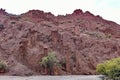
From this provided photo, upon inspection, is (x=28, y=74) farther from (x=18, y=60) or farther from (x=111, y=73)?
(x=111, y=73)

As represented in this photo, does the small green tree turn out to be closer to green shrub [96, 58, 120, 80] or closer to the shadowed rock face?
the shadowed rock face

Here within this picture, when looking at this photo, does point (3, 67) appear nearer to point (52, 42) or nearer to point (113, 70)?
point (52, 42)

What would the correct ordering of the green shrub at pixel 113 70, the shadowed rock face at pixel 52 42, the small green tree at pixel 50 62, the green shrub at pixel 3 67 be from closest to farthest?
1. the green shrub at pixel 113 70
2. the green shrub at pixel 3 67
3. the small green tree at pixel 50 62
4. the shadowed rock face at pixel 52 42

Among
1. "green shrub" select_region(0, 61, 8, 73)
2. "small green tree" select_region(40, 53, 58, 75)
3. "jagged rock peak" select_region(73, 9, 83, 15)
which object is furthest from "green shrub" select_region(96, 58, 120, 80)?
"jagged rock peak" select_region(73, 9, 83, 15)

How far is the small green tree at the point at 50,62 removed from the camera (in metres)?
37.0

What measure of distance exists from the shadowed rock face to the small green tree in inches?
29.9

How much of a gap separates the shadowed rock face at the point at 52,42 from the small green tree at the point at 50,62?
758 mm

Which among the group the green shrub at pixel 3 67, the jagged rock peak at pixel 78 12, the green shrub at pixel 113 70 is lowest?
the green shrub at pixel 3 67

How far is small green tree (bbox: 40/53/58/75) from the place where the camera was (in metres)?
37.0

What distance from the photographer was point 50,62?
121ft

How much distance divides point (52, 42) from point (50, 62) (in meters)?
4.80

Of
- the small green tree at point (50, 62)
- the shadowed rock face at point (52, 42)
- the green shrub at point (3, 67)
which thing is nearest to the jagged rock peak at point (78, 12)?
the shadowed rock face at point (52, 42)

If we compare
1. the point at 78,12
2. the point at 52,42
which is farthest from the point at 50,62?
the point at 78,12

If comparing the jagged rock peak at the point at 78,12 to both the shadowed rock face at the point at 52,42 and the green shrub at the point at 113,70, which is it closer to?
the shadowed rock face at the point at 52,42
